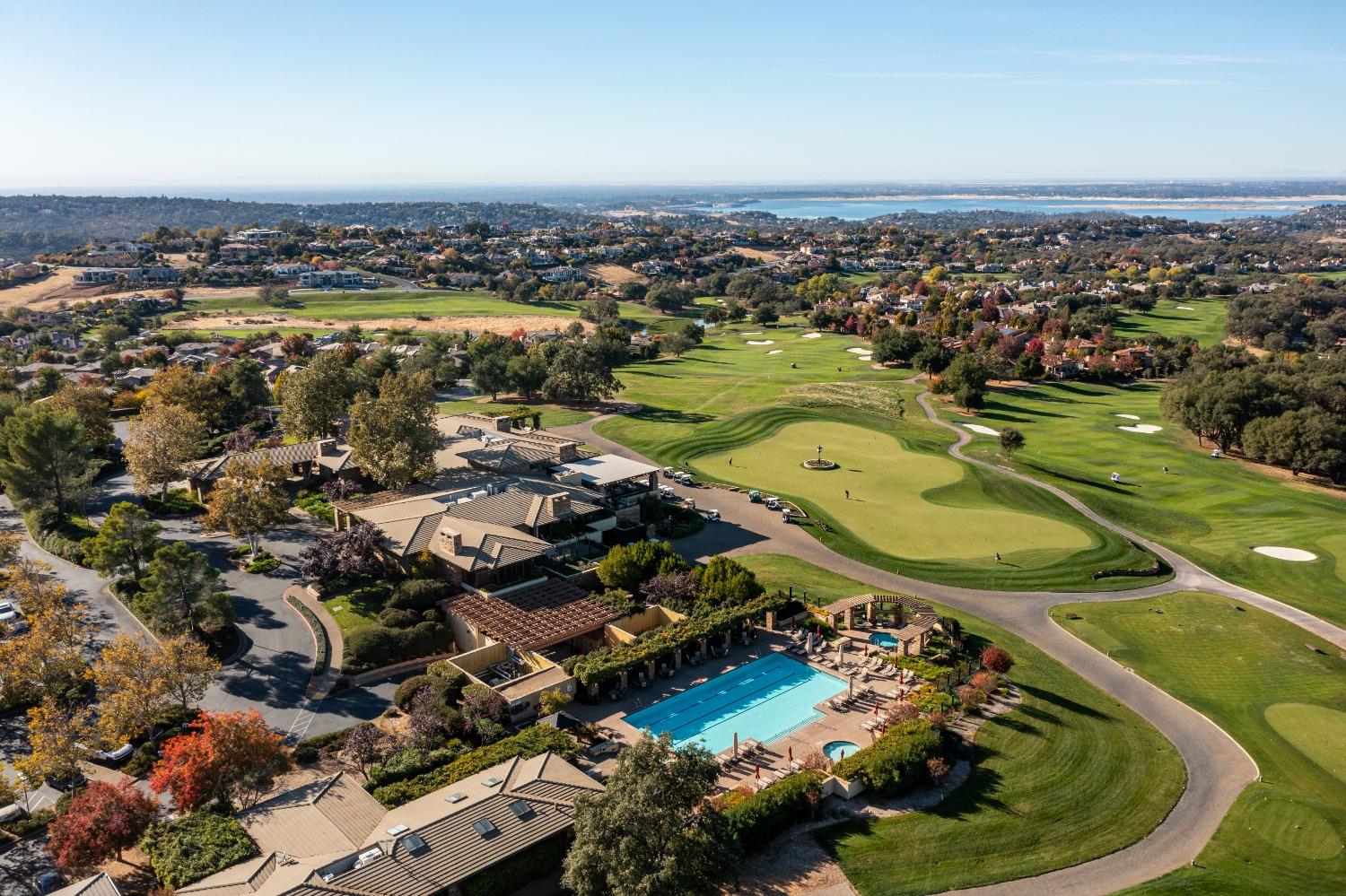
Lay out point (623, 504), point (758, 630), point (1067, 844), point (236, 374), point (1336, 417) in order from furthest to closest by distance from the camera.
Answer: point (236, 374) → point (1336, 417) → point (623, 504) → point (758, 630) → point (1067, 844)

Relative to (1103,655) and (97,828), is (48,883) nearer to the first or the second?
(97,828)

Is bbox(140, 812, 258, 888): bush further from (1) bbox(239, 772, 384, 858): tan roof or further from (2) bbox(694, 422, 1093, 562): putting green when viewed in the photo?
(2) bbox(694, 422, 1093, 562): putting green

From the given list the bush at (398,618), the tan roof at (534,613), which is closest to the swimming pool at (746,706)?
the tan roof at (534,613)

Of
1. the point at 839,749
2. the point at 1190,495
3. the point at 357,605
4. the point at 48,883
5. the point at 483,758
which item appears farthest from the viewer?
the point at 1190,495

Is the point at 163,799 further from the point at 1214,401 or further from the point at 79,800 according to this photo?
the point at 1214,401

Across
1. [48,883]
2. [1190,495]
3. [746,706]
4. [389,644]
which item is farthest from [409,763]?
[1190,495]

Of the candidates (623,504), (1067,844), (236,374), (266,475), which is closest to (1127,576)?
(1067,844)
